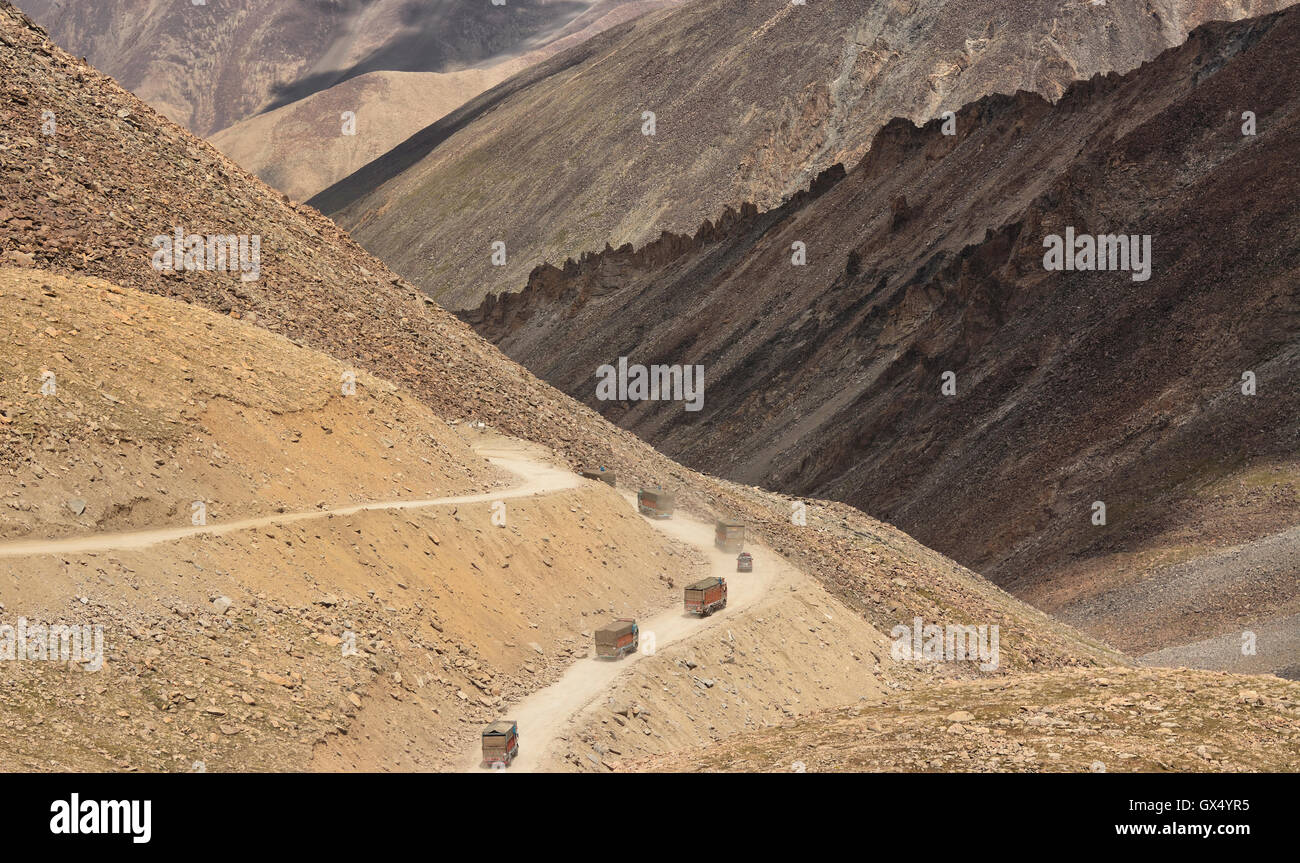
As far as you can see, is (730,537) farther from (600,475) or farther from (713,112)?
(713,112)

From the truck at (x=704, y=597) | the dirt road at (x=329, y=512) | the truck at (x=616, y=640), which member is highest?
the dirt road at (x=329, y=512)

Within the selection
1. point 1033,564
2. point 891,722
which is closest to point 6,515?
point 891,722

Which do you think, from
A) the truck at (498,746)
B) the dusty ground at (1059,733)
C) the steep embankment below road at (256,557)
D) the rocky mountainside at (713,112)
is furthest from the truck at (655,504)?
the rocky mountainside at (713,112)

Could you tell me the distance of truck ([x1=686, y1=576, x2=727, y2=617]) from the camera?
27203mm

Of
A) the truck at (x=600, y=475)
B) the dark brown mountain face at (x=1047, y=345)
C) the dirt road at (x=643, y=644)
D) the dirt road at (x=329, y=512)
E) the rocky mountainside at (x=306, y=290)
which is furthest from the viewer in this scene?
the dark brown mountain face at (x=1047, y=345)

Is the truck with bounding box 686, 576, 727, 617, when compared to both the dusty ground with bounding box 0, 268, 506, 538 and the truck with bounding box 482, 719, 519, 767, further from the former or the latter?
the truck with bounding box 482, 719, 519, 767

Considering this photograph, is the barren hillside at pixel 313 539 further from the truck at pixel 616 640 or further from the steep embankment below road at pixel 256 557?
the truck at pixel 616 640

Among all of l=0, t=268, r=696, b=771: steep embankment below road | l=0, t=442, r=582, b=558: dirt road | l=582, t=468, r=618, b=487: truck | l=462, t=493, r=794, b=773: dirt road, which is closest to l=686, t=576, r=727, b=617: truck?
l=462, t=493, r=794, b=773: dirt road

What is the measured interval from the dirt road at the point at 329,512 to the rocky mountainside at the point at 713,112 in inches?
3171

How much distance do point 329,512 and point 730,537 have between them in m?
12.3

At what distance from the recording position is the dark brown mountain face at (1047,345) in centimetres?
4675

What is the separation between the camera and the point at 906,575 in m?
35.8

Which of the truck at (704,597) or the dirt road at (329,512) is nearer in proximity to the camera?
the dirt road at (329,512)

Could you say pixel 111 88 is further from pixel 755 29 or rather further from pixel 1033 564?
pixel 755 29
